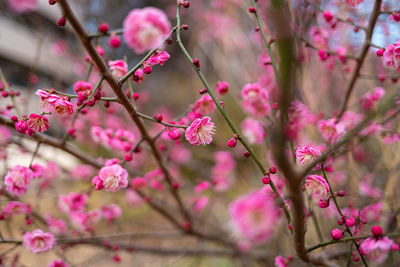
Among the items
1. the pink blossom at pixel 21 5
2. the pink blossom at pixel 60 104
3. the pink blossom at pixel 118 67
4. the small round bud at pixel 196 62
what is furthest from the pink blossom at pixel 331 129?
the pink blossom at pixel 21 5

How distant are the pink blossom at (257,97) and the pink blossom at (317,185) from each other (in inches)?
15.1

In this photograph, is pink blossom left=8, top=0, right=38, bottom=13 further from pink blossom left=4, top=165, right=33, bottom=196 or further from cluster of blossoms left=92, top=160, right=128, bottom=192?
cluster of blossoms left=92, top=160, right=128, bottom=192

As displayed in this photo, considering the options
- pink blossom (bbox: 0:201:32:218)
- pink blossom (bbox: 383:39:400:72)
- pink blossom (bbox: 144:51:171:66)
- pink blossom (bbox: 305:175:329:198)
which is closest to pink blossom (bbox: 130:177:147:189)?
pink blossom (bbox: 0:201:32:218)

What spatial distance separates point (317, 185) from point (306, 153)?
0.10 m

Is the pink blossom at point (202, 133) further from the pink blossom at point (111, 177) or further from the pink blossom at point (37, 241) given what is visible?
the pink blossom at point (37, 241)

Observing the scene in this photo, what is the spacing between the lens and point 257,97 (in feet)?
3.63

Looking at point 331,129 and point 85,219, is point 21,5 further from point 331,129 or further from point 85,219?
point 331,129

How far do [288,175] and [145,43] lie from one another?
1.86ft

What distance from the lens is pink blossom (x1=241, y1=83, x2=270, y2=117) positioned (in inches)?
43.2

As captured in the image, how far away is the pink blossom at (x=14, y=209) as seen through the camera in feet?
3.45

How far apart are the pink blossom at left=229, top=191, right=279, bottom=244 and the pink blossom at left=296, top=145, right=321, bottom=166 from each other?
0.38 metres

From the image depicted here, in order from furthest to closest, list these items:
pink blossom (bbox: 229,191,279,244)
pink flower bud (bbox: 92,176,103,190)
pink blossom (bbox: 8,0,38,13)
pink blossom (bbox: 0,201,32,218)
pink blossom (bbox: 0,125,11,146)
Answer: pink blossom (bbox: 8,0,38,13), pink blossom (bbox: 0,125,11,146), pink blossom (bbox: 0,201,32,218), pink flower bud (bbox: 92,176,103,190), pink blossom (bbox: 229,191,279,244)

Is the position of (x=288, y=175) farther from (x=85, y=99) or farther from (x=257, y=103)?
(x=257, y=103)

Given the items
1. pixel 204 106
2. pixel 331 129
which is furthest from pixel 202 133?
pixel 331 129
